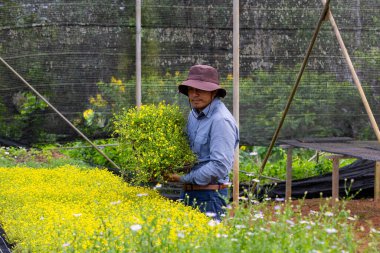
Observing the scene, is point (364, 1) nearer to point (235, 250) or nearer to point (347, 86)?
point (347, 86)

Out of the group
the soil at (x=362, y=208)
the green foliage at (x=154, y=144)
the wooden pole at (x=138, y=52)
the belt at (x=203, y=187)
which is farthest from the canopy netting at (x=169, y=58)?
the belt at (x=203, y=187)

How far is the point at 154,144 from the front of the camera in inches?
209

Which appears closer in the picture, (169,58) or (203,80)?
(203,80)

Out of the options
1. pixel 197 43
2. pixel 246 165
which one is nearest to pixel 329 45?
pixel 197 43

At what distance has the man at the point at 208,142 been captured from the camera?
500cm

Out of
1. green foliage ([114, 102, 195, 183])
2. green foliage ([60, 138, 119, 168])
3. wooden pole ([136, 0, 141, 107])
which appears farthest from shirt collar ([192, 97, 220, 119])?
green foliage ([60, 138, 119, 168])

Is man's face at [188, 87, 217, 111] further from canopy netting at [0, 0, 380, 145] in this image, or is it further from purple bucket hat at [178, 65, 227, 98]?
canopy netting at [0, 0, 380, 145]

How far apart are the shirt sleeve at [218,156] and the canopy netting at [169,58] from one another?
3.83 meters

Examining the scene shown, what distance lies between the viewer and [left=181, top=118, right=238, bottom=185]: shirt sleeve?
4.97 m

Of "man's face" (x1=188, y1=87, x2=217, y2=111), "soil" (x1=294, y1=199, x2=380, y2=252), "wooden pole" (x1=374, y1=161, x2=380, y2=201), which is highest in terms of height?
"man's face" (x1=188, y1=87, x2=217, y2=111)

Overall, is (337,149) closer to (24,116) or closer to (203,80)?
(203,80)

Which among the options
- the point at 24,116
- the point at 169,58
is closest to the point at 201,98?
the point at 169,58

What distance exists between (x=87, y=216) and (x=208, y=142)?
0.91 metres

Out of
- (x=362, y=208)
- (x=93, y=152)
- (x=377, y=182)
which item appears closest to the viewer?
(x=362, y=208)
